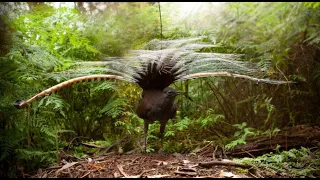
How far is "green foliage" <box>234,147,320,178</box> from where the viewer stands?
1.58 metres

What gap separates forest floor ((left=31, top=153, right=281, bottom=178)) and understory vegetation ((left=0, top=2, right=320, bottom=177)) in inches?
7.0

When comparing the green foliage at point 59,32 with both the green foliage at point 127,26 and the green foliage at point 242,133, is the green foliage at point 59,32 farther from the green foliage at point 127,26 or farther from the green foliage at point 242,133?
the green foliage at point 242,133

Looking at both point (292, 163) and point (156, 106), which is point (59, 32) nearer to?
point (156, 106)

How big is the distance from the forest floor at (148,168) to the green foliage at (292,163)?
4.5 inches

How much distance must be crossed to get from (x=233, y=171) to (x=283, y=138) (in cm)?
69

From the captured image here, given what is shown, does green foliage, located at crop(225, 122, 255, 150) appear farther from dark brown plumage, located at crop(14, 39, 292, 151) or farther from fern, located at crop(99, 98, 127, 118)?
fern, located at crop(99, 98, 127, 118)

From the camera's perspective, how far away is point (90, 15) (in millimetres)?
2320

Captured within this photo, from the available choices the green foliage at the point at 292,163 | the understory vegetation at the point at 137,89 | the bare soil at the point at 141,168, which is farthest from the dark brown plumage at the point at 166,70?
the green foliage at the point at 292,163

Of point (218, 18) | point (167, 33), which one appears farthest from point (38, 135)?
point (218, 18)

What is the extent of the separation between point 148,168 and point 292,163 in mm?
822

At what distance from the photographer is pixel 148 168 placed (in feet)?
5.53

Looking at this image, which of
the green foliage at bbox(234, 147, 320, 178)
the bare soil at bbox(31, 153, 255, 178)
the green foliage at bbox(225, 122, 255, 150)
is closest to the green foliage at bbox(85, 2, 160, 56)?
the bare soil at bbox(31, 153, 255, 178)

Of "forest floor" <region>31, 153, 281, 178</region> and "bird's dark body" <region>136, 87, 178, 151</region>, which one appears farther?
"bird's dark body" <region>136, 87, 178, 151</region>

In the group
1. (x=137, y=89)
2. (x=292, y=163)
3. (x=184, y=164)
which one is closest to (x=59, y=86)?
(x=184, y=164)
